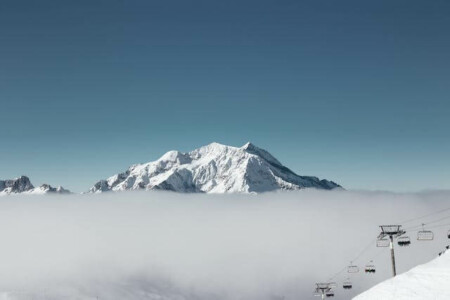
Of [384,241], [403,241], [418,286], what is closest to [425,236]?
[403,241]

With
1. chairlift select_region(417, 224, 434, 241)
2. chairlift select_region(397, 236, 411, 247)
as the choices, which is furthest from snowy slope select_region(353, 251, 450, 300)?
chairlift select_region(397, 236, 411, 247)

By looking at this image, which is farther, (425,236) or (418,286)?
(425,236)

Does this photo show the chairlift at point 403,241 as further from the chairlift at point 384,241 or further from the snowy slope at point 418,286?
the snowy slope at point 418,286

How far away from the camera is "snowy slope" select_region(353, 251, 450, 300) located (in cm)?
3168

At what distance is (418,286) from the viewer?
111 ft

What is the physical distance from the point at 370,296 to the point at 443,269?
712 cm

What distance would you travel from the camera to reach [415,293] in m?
32.4

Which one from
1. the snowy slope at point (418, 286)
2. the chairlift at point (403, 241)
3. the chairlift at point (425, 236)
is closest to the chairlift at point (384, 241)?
the chairlift at point (403, 241)

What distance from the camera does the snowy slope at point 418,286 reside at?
31677 mm

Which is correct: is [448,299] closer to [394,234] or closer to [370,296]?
[370,296]

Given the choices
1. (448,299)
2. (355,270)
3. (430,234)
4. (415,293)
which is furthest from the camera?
(355,270)

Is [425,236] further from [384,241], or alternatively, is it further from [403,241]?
[384,241]

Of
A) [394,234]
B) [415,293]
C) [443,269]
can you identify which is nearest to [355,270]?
[394,234]

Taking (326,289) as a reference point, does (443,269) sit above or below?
above
